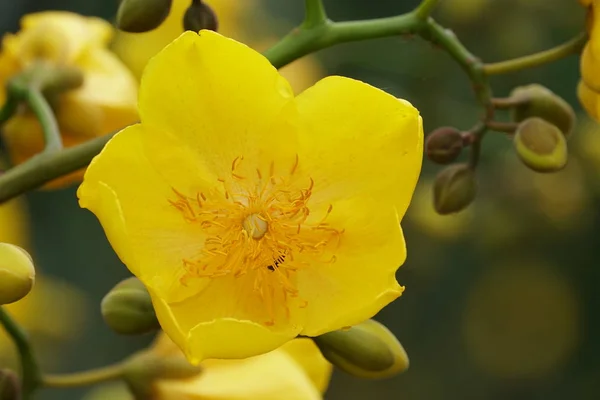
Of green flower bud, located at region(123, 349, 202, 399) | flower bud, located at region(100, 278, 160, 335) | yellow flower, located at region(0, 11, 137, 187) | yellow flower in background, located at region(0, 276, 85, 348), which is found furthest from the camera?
yellow flower in background, located at region(0, 276, 85, 348)

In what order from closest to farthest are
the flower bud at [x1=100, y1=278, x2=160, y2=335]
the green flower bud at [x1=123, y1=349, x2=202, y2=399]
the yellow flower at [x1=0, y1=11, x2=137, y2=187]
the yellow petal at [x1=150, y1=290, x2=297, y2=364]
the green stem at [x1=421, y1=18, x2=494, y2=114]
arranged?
the yellow petal at [x1=150, y1=290, x2=297, y2=364] → the flower bud at [x1=100, y1=278, x2=160, y2=335] → the green stem at [x1=421, y1=18, x2=494, y2=114] → the green flower bud at [x1=123, y1=349, x2=202, y2=399] → the yellow flower at [x1=0, y1=11, x2=137, y2=187]

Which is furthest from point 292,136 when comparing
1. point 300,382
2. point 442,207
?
point 300,382

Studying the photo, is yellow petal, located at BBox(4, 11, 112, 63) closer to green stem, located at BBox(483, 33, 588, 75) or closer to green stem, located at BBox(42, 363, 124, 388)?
green stem, located at BBox(42, 363, 124, 388)

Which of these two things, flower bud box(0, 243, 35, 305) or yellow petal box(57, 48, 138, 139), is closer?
flower bud box(0, 243, 35, 305)

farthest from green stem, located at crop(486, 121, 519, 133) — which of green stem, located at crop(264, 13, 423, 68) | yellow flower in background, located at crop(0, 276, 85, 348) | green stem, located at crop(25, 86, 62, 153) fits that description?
yellow flower in background, located at crop(0, 276, 85, 348)

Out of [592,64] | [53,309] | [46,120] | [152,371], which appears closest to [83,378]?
[152,371]

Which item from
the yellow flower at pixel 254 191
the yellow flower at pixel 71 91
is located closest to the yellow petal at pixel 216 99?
the yellow flower at pixel 254 191

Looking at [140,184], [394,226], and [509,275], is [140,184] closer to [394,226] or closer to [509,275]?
[394,226]
